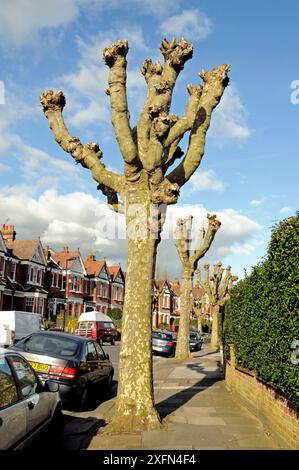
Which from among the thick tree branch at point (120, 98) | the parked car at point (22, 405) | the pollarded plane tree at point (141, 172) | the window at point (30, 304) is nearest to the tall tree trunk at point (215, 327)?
the window at point (30, 304)

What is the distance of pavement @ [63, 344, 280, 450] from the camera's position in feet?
20.8

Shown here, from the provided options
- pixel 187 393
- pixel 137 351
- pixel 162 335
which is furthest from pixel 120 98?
pixel 162 335

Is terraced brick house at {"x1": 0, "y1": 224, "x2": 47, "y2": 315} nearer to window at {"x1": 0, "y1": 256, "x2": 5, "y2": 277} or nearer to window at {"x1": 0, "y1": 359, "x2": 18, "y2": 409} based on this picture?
window at {"x1": 0, "y1": 256, "x2": 5, "y2": 277}

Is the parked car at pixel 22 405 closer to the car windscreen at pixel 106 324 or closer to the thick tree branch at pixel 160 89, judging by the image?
the thick tree branch at pixel 160 89

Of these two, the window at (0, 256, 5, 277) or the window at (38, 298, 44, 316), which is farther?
the window at (38, 298, 44, 316)

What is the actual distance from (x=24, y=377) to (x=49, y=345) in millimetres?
4324

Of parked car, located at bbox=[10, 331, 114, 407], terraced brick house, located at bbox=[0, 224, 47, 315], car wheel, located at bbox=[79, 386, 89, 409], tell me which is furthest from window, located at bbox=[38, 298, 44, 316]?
car wheel, located at bbox=[79, 386, 89, 409]

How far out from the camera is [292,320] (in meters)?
5.44

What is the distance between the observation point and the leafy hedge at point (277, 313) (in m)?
5.47

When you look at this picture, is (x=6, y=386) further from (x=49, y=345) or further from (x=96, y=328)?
(x=96, y=328)

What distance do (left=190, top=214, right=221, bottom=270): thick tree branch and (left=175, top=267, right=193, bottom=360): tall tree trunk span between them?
2.19 feet

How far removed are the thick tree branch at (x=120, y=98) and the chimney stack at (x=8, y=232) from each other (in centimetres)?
4080

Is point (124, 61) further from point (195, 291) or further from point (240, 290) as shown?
point (195, 291)
